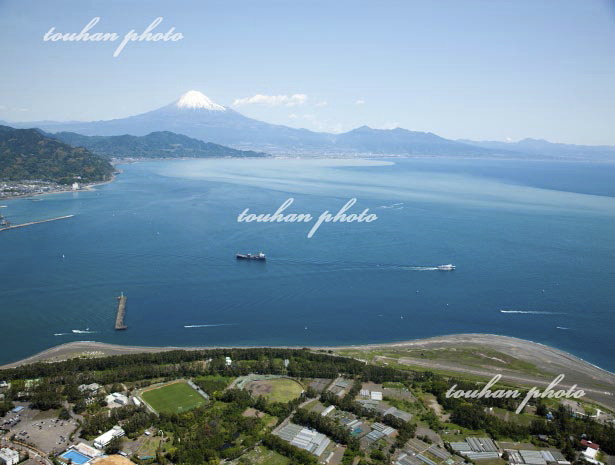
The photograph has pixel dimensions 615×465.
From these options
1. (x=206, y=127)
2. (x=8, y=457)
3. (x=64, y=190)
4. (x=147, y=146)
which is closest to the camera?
(x=8, y=457)

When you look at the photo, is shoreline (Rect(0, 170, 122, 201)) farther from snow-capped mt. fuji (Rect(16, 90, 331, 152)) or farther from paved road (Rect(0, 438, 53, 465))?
snow-capped mt. fuji (Rect(16, 90, 331, 152))

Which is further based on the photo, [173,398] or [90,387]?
[90,387]

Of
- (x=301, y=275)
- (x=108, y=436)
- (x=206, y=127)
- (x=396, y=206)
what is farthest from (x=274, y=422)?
(x=206, y=127)

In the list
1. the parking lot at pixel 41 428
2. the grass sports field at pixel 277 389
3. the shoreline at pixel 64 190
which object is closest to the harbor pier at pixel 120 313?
the parking lot at pixel 41 428

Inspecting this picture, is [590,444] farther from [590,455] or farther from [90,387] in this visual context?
[90,387]

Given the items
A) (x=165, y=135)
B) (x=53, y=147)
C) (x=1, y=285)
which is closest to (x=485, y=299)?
(x=1, y=285)

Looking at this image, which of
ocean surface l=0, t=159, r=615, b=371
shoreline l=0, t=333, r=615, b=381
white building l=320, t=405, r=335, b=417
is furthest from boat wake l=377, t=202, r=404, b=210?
white building l=320, t=405, r=335, b=417

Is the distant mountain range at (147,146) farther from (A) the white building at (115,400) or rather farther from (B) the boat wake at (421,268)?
(A) the white building at (115,400)
